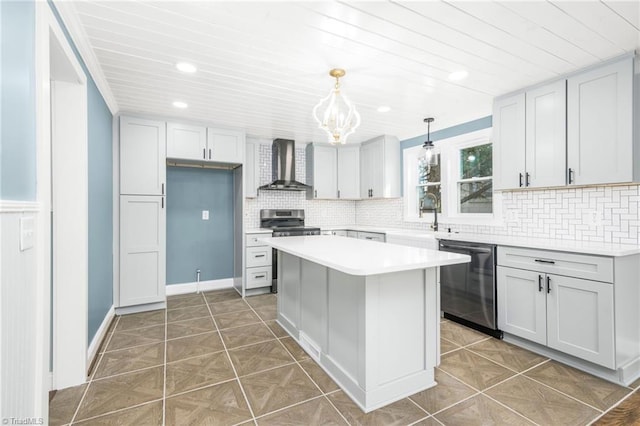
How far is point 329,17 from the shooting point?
1786 mm

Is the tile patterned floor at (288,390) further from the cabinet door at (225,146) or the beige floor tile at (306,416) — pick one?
the cabinet door at (225,146)

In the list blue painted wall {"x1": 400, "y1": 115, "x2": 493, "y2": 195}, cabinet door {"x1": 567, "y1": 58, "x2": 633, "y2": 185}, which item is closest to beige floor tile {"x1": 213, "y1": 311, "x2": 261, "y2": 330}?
blue painted wall {"x1": 400, "y1": 115, "x2": 493, "y2": 195}

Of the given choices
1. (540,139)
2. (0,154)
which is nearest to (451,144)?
(540,139)

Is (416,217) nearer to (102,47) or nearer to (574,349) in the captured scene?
(574,349)

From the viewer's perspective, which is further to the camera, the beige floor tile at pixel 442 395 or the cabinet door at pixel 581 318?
the cabinet door at pixel 581 318

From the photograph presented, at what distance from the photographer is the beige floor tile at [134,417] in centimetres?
169

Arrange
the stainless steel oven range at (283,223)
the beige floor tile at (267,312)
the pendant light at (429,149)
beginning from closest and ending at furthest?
the pendant light at (429,149)
the beige floor tile at (267,312)
the stainless steel oven range at (283,223)

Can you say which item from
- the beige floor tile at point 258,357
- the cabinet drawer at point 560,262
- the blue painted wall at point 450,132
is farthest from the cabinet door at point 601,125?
the beige floor tile at point 258,357

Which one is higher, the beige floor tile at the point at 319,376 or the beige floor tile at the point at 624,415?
the beige floor tile at the point at 319,376

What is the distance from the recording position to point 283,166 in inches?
184

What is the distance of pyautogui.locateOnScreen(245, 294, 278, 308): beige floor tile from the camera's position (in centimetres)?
389

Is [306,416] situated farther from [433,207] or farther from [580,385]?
[433,207]

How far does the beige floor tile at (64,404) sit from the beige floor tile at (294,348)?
4.73 feet

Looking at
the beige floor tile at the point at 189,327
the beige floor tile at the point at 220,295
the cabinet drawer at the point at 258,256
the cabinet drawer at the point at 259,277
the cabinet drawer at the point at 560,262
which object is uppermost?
the cabinet drawer at the point at 560,262
